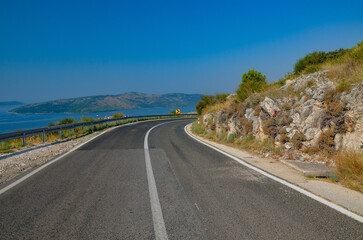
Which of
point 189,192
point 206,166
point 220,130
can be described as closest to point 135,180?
point 189,192

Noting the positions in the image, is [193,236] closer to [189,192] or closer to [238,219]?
[238,219]

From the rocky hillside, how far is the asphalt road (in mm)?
2959

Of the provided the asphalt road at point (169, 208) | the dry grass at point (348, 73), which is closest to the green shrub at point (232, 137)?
the dry grass at point (348, 73)

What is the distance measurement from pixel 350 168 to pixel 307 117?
357 cm

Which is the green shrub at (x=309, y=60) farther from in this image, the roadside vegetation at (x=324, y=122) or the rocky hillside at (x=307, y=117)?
the rocky hillside at (x=307, y=117)

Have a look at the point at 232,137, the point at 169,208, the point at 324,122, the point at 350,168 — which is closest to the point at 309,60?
the point at 232,137

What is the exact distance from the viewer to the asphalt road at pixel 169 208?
3639 mm

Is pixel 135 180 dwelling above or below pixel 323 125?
below

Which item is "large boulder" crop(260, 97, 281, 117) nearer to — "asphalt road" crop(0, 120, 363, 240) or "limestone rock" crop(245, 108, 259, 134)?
"limestone rock" crop(245, 108, 259, 134)

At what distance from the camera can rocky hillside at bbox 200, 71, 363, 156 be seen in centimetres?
764

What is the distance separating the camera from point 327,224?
3775 mm

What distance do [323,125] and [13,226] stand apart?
8800 millimetres

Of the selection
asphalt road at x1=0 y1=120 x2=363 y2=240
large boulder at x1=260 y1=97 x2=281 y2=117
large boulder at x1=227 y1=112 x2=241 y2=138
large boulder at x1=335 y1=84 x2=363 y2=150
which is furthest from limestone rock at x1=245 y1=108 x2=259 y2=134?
asphalt road at x1=0 y1=120 x2=363 y2=240

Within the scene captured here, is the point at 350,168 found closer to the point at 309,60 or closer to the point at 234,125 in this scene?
the point at 234,125
